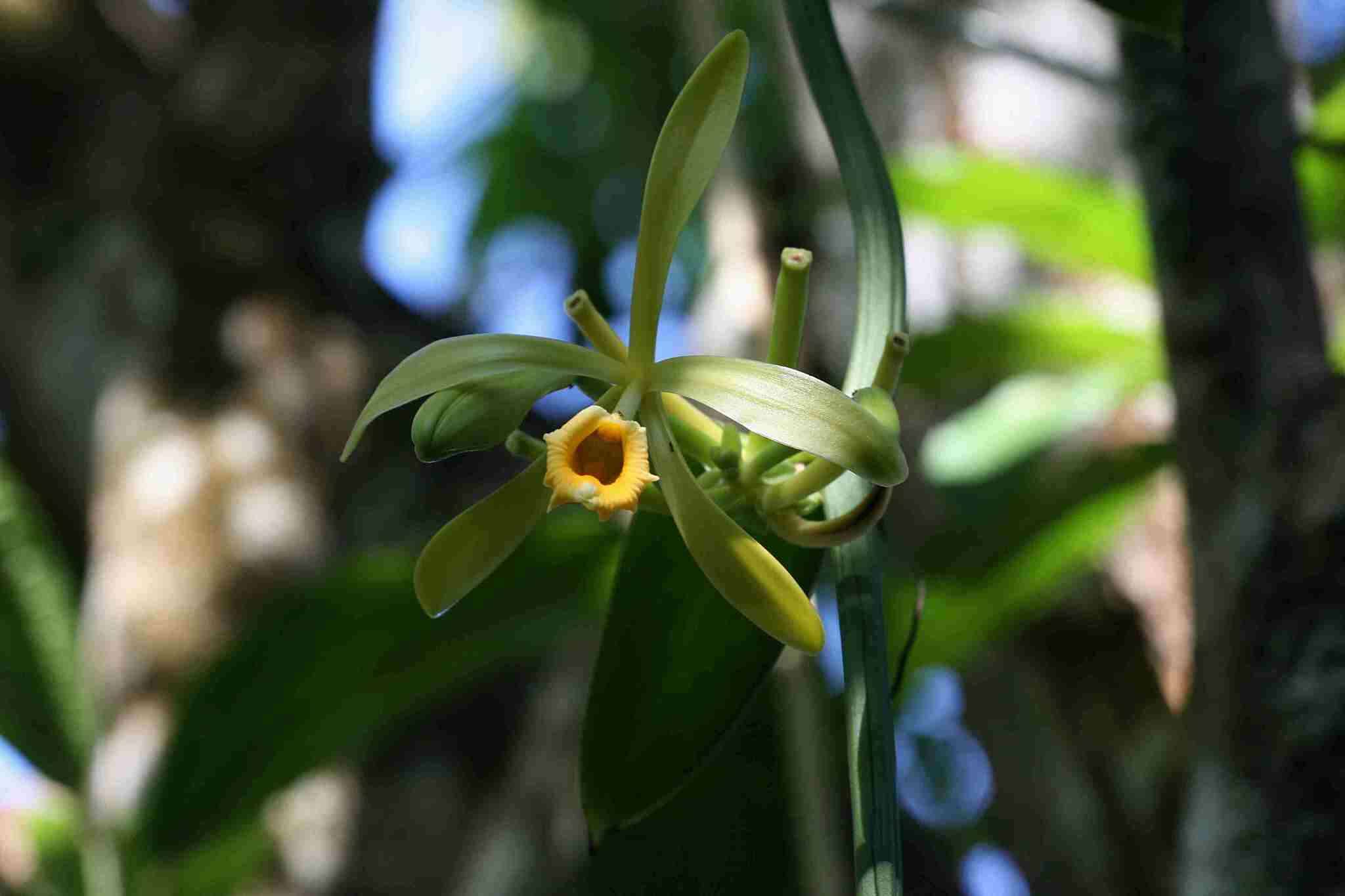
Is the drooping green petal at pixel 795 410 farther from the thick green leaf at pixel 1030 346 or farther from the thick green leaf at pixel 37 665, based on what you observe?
the thick green leaf at pixel 37 665

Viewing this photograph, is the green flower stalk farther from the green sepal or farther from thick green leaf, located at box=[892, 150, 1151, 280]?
thick green leaf, located at box=[892, 150, 1151, 280]

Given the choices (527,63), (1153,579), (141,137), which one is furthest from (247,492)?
(527,63)

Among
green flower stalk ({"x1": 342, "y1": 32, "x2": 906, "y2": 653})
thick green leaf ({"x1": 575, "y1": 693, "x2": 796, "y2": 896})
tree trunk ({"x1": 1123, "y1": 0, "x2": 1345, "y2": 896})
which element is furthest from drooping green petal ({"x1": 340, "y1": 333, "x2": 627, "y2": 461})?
tree trunk ({"x1": 1123, "y1": 0, "x2": 1345, "y2": 896})

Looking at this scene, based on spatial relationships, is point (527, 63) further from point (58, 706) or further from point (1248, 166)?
point (1248, 166)

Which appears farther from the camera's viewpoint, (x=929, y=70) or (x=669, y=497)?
(x=929, y=70)

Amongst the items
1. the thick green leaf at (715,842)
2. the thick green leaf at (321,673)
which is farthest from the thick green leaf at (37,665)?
the thick green leaf at (715,842)
